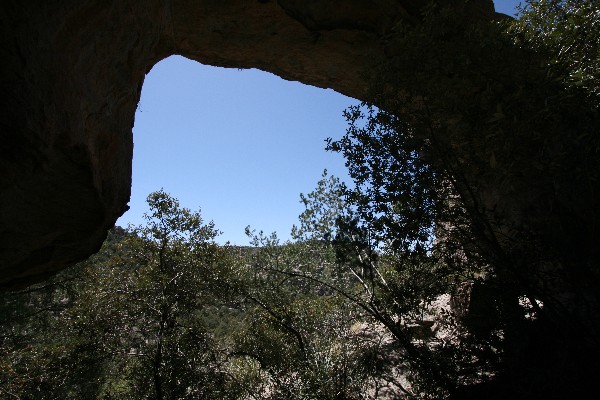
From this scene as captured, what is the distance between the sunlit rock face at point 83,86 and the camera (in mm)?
3229

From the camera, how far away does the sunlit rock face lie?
323cm

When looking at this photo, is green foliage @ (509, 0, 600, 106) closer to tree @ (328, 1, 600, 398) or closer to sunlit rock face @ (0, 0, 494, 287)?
tree @ (328, 1, 600, 398)

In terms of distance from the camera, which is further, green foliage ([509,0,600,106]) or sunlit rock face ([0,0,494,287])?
green foliage ([509,0,600,106])

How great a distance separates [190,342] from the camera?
439 inches

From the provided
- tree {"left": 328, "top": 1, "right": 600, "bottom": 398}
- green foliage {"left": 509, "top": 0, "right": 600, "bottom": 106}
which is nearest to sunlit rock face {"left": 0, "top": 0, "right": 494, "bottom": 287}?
tree {"left": 328, "top": 1, "right": 600, "bottom": 398}

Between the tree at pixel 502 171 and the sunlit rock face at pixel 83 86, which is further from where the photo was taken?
the tree at pixel 502 171

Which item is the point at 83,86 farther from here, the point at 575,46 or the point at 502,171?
the point at 575,46

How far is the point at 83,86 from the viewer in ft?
13.9

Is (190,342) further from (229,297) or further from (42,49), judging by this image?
(42,49)

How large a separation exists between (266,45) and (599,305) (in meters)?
9.93

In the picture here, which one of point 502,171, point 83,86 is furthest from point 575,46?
point 83,86

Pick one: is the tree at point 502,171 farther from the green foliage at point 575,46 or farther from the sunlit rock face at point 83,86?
the sunlit rock face at point 83,86

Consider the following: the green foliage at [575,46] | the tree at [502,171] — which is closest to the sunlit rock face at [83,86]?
the tree at [502,171]

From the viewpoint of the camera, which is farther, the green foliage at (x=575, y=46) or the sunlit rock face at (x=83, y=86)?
the green foliage at (x=575, y=46)
